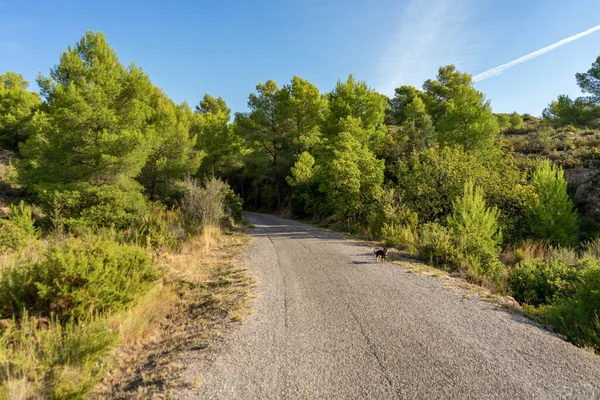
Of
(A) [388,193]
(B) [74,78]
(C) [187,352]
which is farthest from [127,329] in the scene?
(B) [74,78]

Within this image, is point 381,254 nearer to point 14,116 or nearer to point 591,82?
point 591,82

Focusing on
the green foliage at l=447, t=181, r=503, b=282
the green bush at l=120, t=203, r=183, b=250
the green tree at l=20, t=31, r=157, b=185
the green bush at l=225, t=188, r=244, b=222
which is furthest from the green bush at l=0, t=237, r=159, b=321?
the green bush at l=225, t=188, r=244, b=222

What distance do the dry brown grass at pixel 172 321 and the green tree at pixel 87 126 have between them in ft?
23.9

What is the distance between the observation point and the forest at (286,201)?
4.52 meters

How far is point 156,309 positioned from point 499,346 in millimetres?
5475

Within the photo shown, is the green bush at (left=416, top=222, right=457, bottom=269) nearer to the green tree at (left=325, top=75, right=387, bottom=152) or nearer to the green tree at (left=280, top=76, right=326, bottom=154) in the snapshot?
the green tree at (left=325, top=75, right=387, bottom=152)

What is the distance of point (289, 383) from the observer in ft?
9.87

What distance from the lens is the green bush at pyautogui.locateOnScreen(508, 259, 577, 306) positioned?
6.92 m

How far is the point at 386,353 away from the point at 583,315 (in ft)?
12.6

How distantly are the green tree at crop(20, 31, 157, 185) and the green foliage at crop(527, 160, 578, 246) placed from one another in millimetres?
18376

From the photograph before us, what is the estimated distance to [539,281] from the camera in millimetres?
7344

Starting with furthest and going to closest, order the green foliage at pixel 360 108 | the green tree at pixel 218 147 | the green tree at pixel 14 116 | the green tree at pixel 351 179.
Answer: the green tree at pixel 14 116 → the green tree at pixel 218 147 → the green foliage at pixel 360 108 → the green tree at pixel 351 179

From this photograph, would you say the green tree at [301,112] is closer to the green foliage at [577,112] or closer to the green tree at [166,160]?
the green tree at [166,160]

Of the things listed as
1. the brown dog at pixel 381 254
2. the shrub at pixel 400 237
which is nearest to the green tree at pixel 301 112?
the shrub at pixel 400 237
